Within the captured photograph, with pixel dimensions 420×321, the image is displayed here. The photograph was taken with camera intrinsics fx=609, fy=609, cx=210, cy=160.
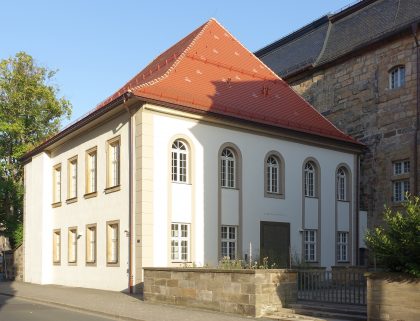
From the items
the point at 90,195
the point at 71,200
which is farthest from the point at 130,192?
the point at 71,200

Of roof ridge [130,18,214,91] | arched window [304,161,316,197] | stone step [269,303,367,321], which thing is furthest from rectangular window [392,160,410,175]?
stone step [269,303,367,321]

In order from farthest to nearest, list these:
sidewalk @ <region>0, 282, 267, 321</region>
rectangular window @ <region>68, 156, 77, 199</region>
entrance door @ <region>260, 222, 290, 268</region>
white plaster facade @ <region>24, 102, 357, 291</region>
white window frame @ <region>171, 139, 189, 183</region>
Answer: rectangular window @ <region>68, 156, 77, 199</region> < entrance door @ <region>260, 222, 290, 268</region> < white window frame @ <region>171, 139, 189, 183</region> < white plaster facade @ <region>24, 102, 357, 291</region> < sidewalk @ <region>0, 282, 267, 321</region>

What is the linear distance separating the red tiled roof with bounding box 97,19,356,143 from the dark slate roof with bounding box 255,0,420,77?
14.1 feet

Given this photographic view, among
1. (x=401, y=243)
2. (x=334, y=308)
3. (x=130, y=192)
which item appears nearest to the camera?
(x=401, y=243)

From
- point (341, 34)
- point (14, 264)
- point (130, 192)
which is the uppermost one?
point (341, 34)

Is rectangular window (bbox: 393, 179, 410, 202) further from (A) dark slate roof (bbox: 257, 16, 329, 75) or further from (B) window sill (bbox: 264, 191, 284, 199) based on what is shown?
(A) dark slate roof (bbox: 257, 16, 329, 75)

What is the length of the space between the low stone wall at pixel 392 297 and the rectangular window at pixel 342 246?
14.7 m

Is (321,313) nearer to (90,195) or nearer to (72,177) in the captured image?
(90,195)

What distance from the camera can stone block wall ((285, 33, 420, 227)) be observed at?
26.4 meters

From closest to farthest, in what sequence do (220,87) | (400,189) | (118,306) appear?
1. (118,306)
2. (220,87)
3. (400,189)

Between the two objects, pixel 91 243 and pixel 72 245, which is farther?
pixel 72 245

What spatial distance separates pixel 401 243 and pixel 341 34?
21.4 metres

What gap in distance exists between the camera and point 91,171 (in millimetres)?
24422

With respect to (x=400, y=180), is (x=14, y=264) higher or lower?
lower
